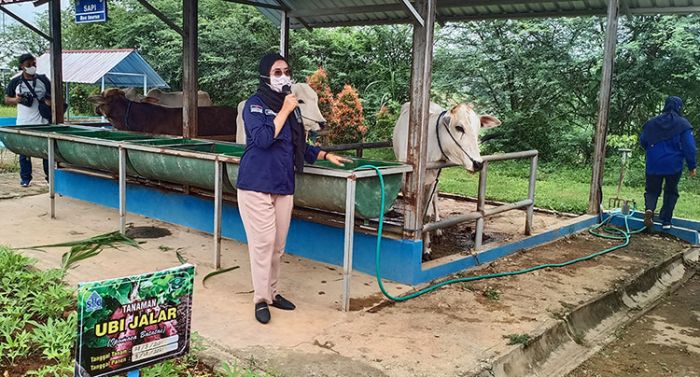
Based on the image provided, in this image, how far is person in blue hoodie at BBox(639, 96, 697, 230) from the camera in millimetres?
7304

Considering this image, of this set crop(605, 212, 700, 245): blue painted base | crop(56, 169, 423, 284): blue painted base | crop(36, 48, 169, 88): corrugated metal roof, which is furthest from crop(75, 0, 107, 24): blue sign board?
crop(36, 48, 169, 88): corrugated metal roof

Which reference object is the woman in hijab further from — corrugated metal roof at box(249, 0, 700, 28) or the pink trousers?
corrugated metal roof at box(249, 0, 700, 28)

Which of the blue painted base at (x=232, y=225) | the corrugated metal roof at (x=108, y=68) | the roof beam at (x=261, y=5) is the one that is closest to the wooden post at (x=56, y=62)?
the blue painted base at (x=232, y=225)

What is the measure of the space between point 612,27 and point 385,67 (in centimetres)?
961

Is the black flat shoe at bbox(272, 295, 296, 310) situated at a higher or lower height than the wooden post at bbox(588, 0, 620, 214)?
lower

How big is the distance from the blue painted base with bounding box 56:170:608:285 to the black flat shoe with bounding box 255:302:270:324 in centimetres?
127

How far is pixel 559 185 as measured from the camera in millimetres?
11484

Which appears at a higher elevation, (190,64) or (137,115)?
(190,64)

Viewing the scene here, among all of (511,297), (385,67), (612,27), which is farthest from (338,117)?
(511,297)

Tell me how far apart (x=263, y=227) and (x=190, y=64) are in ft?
12.8

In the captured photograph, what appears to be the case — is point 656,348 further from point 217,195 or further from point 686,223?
point 686,223

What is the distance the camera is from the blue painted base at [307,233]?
4926mm

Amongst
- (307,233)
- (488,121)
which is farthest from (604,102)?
(307,233)

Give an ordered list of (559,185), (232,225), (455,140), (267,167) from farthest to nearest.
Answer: (559,185)
(232,225)
(455,140)
(267,167)
